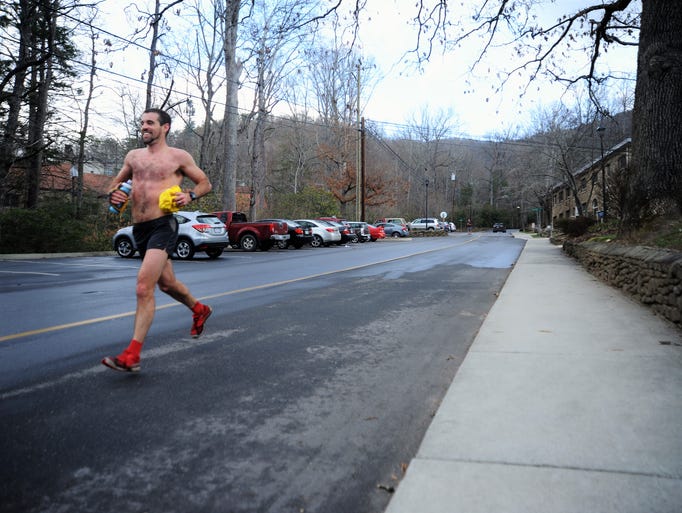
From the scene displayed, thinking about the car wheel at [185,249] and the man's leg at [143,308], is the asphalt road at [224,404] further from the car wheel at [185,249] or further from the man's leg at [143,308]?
the car wheel at [185,249]

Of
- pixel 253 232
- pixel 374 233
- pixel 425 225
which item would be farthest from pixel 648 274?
pixel 425 225

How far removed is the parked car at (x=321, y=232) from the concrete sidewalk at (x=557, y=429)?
79.7 ft

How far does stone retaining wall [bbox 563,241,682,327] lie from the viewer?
5.54 metres

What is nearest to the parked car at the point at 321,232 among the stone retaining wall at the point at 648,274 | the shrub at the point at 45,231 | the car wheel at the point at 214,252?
the car wheel at the point at 214,252

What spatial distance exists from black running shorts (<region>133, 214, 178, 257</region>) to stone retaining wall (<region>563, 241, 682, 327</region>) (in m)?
4.91

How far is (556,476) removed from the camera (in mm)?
2301

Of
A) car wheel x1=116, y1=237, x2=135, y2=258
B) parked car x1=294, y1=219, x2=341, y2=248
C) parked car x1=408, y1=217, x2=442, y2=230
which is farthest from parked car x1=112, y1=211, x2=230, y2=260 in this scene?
parked car x1=408, y1=217, x2=442, y2=230

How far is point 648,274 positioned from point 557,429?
483cm

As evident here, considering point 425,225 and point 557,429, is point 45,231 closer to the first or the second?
point 557,429

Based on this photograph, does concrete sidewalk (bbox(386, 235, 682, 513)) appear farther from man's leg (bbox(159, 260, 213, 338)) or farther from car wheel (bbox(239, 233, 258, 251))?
car wheel (bbox(239, 233, 258, 251))

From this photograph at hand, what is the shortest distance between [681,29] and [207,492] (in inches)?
479

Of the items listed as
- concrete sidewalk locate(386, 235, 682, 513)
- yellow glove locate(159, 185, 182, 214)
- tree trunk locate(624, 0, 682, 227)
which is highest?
tree trunk locate(624, 0, 682, 227)

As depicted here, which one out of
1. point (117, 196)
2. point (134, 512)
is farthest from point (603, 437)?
point (117, 196)

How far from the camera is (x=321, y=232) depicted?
29.6 metres
